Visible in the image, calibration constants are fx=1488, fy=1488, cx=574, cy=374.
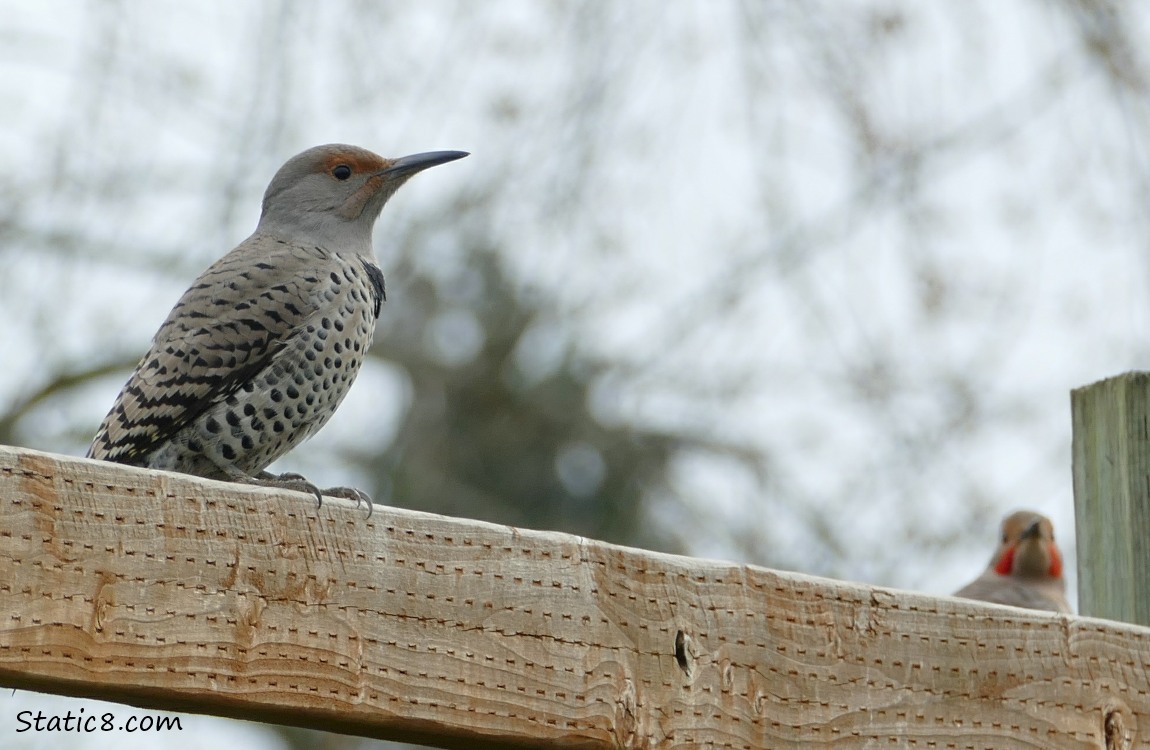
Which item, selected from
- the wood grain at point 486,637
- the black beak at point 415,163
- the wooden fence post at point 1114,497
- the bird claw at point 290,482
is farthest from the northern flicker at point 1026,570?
the wood grain at point 486,637

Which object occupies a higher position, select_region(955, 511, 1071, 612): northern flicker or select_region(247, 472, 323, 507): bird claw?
select_region(955, 511, 1071, 612): northern flicker

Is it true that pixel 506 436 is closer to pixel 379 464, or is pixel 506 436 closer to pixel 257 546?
pixel 379 464

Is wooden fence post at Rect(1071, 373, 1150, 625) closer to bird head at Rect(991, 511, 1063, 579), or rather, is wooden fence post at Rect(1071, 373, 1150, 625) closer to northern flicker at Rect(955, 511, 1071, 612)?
northern flicker at Rect(955, 511, 1071, 612)

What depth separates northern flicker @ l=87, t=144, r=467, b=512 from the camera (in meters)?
3.61

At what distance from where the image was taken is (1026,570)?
5.96 m

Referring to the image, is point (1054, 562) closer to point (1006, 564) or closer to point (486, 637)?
point (1006, 564)

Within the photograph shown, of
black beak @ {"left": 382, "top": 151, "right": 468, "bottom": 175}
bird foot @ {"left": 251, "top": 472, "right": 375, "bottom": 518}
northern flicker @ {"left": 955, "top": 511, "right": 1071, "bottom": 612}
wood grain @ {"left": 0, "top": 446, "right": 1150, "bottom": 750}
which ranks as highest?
black beak @ {"left": 382, "top": 151, "right": 468, "bottom": 175}

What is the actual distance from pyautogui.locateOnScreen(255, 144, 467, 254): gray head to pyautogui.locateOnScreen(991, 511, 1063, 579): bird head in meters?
2.98

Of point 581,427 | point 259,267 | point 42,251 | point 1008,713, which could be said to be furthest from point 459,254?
point 1008,713

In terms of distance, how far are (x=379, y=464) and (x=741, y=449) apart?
124 inches

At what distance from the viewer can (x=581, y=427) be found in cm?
1171

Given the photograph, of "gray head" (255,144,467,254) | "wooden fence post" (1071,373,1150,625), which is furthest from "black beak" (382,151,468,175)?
"wooden fence post" (1071,373,1150,625)

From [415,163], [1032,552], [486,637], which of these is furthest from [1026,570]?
[486,637]

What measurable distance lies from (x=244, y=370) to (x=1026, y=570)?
3585mm
